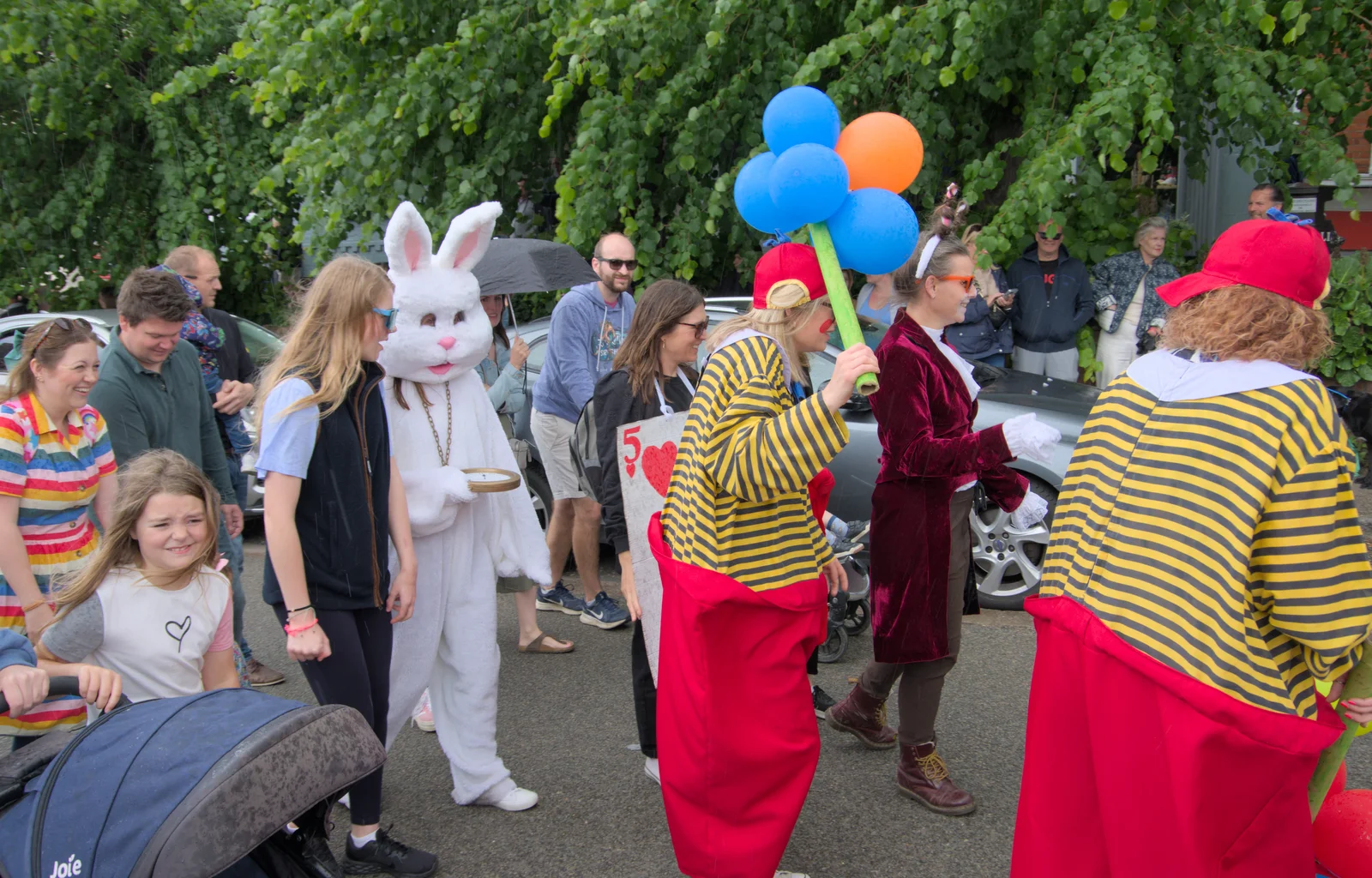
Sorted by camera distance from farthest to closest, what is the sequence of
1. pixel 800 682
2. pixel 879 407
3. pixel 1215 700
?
pixel 879 407
pixel 800 682
pixel 1215 700

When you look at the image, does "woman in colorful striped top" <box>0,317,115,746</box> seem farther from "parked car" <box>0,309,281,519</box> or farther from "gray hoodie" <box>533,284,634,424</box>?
"parked car" <box>0,309,281,519</box>

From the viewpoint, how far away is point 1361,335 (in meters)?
7.89

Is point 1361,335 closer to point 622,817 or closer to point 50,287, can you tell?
point 622,817

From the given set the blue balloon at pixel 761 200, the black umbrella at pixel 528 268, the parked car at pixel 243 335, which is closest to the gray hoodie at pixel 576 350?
the black umbrella at pixel 528 268

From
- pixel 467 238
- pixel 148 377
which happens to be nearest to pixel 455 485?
pixel 467 238

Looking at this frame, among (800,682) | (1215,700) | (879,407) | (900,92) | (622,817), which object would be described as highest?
(900,92)

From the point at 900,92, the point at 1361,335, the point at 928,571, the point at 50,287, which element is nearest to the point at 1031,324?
the point at 900,92

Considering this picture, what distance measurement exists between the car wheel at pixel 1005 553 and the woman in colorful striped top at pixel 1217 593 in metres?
3.33

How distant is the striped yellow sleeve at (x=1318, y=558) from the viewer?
2137 mm

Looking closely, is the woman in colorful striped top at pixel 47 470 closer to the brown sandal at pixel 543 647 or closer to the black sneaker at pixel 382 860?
the black sneaker at pixel 382 860

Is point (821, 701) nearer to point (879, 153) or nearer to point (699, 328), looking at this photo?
point (699, 328)

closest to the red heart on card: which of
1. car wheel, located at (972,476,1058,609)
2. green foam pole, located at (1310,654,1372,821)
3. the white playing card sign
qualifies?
the white playing card sign

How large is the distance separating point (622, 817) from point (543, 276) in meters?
3.18

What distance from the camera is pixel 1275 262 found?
7.57ft
